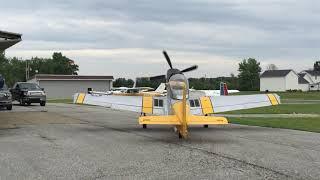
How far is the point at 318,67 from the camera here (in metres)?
163

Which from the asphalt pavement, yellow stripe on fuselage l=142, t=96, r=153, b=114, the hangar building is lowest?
the asphalt pavement

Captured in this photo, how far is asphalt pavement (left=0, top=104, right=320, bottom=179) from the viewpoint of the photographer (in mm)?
9641

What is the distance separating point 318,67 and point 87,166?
162 metres

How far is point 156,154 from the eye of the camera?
1224 centimetres

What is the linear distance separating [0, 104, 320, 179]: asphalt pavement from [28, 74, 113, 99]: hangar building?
72.2 m

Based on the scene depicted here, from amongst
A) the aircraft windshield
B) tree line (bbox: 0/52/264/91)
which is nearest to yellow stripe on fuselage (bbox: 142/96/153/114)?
the aircraft windshield

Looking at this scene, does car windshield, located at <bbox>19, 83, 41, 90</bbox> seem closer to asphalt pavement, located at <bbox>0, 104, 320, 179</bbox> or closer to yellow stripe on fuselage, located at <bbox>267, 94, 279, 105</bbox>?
asphalt pavement, located at <bbox>0, 104, 320, 179</bbox>

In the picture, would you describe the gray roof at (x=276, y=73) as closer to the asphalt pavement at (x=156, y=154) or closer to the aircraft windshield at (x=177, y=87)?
the asphalt pavement at (x=156, y=154)

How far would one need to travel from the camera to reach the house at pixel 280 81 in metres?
140

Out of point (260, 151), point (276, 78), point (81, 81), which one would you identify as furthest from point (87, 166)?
point (276, 78)

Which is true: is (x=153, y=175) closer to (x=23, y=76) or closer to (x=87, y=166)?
(x=87, y=166)

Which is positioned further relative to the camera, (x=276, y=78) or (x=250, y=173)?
(x=276, y=78)

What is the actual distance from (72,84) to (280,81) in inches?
2767

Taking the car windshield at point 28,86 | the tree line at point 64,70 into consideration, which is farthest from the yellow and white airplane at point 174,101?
the tree line at point 64,70
